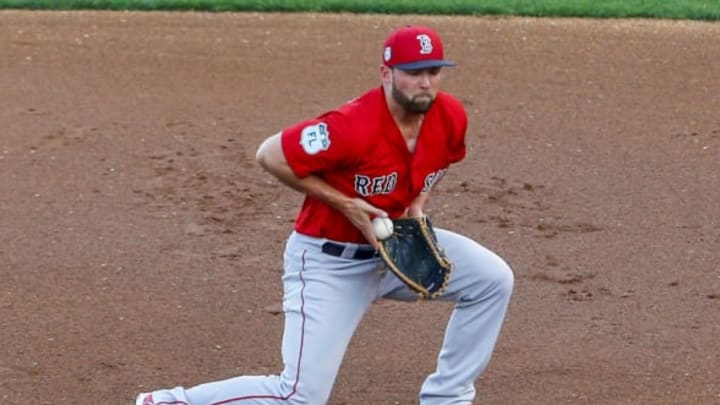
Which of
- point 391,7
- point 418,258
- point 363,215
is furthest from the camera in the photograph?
point 391,7

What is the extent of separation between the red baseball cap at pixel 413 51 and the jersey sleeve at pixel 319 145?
28 centimetres

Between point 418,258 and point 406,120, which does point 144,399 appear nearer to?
point 418,258

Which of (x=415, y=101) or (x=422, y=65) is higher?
(x=422, y=65)

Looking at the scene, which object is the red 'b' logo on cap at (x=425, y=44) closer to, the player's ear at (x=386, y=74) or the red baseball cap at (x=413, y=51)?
the red baseball cap at (x=413, y=51)

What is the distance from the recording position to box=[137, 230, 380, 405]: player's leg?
17.0ft

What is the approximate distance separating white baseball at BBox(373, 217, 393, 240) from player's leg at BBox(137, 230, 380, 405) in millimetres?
188

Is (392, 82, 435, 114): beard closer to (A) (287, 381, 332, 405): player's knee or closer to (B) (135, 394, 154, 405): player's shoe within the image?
(A) (287, 381, 332, 405): player's knee

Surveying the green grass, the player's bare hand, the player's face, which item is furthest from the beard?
the green grass

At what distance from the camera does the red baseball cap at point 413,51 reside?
5.14 meters

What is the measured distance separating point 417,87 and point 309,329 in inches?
36.8

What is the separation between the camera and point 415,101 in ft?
16.9

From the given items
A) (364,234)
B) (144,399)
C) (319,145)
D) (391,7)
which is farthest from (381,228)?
(391,7)

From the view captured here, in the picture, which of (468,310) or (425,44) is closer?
(425,44)

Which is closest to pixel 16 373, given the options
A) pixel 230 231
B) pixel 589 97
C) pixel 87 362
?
pixel 87 362
